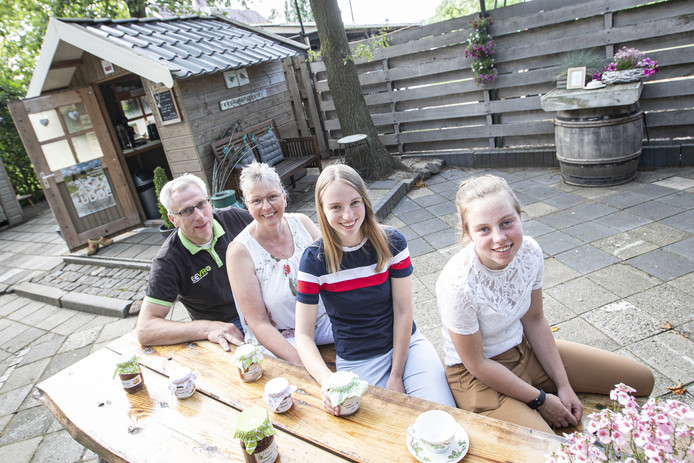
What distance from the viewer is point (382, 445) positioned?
4.44 ft

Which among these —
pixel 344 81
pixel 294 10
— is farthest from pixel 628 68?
pixel 294 10

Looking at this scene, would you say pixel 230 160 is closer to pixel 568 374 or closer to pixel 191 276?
pixel 191 276

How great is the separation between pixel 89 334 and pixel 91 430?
316cm

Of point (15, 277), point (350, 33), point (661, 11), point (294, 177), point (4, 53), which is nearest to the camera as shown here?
point (661, 11)

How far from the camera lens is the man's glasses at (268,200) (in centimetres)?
216

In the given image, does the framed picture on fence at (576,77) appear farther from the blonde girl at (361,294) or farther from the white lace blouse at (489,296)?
the blonde girl at (361,294)

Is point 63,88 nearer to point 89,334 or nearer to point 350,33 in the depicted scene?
point 89,334

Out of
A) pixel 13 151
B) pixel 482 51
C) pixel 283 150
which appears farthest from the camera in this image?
pixel 13 151

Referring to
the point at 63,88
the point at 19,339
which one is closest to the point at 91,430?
the point at 19,339

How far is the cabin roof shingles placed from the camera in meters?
5.34

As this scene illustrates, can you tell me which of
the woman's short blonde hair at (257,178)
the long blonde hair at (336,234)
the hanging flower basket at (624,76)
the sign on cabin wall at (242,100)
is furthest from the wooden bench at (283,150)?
the long blonde hair at (336,234)

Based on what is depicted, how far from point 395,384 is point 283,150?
570 centimetres

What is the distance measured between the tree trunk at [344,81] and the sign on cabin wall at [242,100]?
4.17 feet

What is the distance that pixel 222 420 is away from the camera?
62.4 inches
